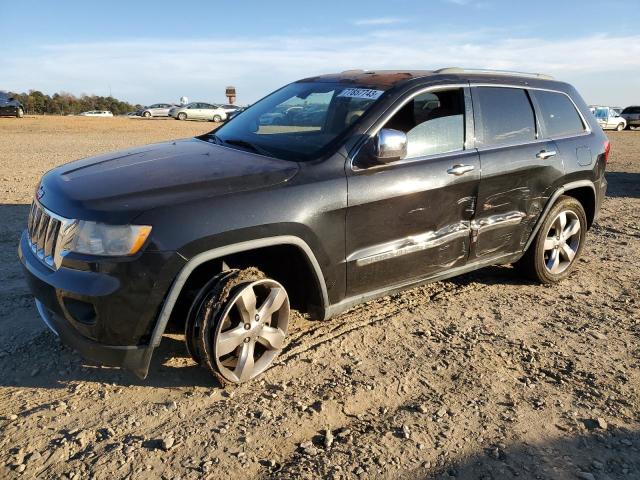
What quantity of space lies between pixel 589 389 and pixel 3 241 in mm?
5548

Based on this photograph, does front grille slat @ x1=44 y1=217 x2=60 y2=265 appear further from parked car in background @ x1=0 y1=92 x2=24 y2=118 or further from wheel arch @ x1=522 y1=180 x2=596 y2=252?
parked car in background @ x1=0 y1=92 x2=24 y2=118

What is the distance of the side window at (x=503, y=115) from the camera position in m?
4.13

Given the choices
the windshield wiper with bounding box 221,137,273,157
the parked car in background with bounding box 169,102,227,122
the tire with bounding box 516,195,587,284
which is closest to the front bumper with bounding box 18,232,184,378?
the windshield wiper with bounding box 221,137,273,157

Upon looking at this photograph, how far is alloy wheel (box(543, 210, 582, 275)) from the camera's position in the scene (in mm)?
4816

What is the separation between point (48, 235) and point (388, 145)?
6.67ft

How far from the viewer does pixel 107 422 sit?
9.16 ft

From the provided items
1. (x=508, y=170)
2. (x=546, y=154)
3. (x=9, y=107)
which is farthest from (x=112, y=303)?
(x=9, y=107)

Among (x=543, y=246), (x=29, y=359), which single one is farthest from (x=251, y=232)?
(x=543, y=246)

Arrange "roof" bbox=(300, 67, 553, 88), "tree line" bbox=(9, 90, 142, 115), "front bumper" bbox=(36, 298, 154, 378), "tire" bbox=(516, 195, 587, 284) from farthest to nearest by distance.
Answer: "tree line" bbox=(9, 90, 142, 115), "tire" bbox=(516, 195, 587, 284), "roof" bbox=(300, 67, 553, 88), "front bumper" bbox=(36, 298, 154, 378)

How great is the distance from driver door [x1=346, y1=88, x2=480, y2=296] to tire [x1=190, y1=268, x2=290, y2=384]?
54cm

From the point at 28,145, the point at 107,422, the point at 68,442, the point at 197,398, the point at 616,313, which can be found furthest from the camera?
the point at 28,145

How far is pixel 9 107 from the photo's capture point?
96.6ft

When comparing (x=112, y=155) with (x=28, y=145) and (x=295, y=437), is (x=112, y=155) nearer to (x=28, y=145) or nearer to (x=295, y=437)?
(x=295, y=437)

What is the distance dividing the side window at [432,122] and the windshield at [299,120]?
9.9 inches
